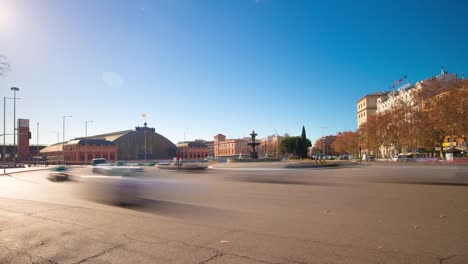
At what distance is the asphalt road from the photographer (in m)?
5.73

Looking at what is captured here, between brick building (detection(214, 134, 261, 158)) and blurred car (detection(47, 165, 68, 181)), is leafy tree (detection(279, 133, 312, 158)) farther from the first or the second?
blurred car (detection(47, 165, 68, 181))

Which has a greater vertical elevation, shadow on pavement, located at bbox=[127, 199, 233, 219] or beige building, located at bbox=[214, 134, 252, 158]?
beige building, located at bbox=[214, 134, 252, 158]

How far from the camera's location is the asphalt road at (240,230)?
5734 mm

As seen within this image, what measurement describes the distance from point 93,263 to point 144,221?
3.46m

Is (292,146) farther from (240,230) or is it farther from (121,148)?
(240,230)

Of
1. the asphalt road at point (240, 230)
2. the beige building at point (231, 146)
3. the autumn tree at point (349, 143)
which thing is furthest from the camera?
the beige building at point (231, 146)

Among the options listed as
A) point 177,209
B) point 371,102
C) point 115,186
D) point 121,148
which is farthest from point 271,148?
point 177,209

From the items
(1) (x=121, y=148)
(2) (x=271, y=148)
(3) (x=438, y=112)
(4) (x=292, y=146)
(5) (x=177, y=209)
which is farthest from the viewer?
(2) (x=271, y=148)

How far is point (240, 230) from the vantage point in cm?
772

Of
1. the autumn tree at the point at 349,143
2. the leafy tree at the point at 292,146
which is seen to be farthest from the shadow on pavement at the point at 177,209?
the autumn tree at the point at 349,143

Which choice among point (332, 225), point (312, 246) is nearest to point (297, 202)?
point (332, 225)

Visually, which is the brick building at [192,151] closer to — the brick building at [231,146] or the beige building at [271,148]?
the brick building at [231,146]

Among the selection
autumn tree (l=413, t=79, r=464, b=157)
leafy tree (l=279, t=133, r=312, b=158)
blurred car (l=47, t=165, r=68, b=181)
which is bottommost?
blurred car (l=47, t=165, r=68, b=181)

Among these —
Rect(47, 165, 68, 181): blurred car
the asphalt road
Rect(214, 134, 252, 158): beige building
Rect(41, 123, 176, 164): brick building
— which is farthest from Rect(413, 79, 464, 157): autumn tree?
Rect(214, 134, 252, 158): beige building
